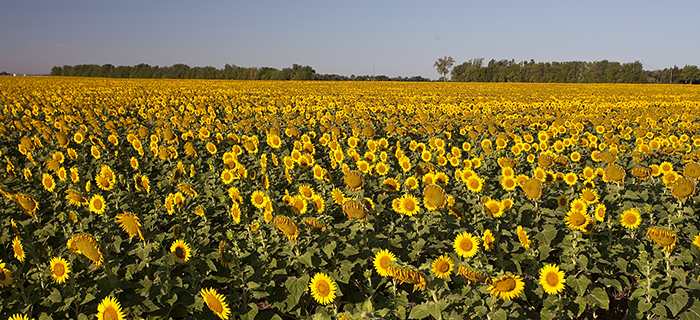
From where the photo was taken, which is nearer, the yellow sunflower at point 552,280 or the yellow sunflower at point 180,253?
the yellow sunflower at point 552,280

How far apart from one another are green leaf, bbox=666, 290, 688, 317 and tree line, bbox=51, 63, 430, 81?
78.0 metres

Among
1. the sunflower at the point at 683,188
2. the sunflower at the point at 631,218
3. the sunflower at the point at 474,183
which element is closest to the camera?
the sunflower at the point at 631,218

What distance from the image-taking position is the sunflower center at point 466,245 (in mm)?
3322

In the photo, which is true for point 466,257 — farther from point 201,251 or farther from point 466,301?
point 201,251

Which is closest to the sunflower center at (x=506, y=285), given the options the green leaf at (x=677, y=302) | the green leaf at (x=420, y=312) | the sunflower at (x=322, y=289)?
the green leaf at (x=420, y=312)

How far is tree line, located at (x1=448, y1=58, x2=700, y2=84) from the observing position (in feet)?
260

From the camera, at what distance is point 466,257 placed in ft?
11.1

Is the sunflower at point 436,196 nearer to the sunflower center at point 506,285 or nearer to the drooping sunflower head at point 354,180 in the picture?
the drooping sunflower head at point 354,180

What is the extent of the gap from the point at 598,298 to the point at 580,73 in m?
98.9

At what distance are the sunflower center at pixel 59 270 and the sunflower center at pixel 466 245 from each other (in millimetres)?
3273

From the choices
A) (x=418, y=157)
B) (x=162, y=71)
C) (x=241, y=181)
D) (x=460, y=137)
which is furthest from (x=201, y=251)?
(x=162, y=71)

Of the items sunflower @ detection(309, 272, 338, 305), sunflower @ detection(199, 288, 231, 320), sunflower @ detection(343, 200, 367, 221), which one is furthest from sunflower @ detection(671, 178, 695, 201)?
sunflower @ detection(199, 288, 231, 320)

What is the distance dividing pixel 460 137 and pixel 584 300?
24.1ft

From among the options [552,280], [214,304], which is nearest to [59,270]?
[214,304]
